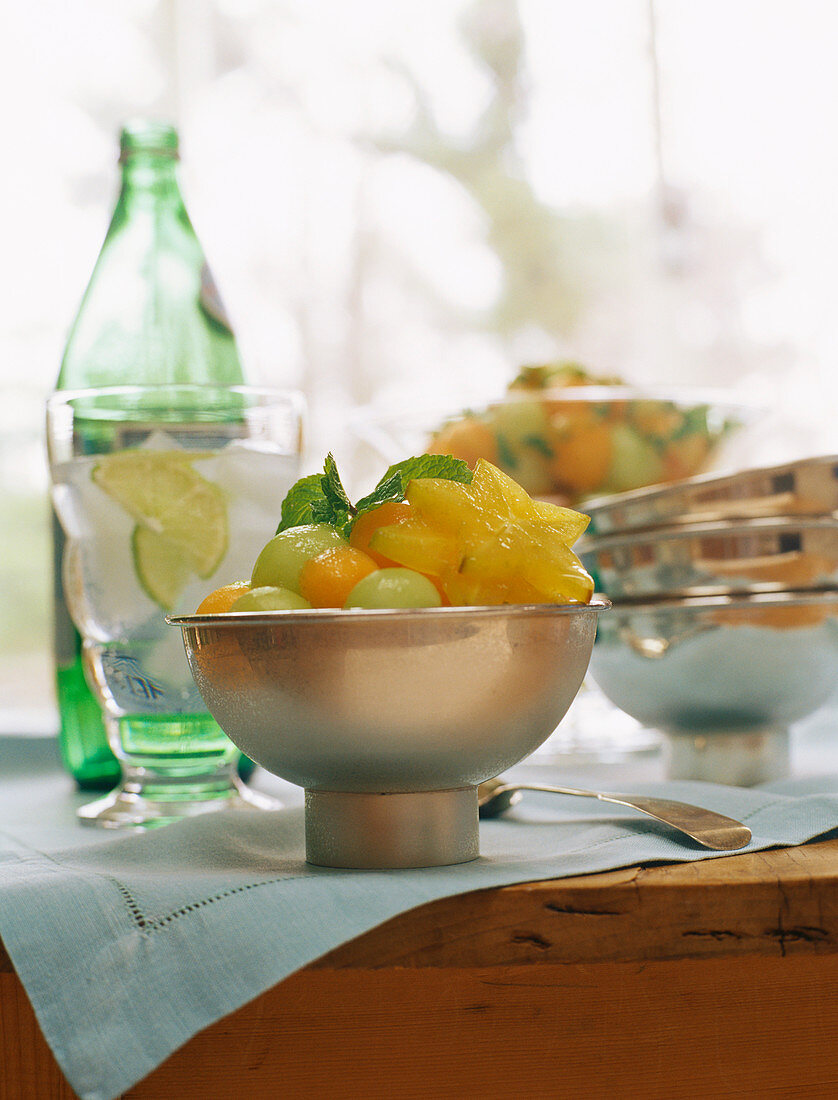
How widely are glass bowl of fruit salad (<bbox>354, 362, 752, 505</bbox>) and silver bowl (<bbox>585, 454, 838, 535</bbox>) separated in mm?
168

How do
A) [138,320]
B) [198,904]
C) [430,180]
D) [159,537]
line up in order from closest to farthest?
[198,904], [159,537], [138,320], [430,180]

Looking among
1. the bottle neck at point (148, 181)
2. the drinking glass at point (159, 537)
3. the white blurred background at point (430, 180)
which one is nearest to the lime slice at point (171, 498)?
the drinking glass at point (159, 537)

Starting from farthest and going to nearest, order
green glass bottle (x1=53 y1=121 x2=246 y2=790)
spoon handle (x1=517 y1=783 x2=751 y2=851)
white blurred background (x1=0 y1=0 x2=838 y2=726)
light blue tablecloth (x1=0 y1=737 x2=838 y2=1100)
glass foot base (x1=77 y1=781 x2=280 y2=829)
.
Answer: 1. white blurred background (x1=0 y1=0 x2=838 y2=726)
2. green glass bottle (x1=53 y1=121 x2=246 y2=790)
3. glass foot base (x1=77 y1=781 x2=280 y2=829)
4. spoon handle (x1=517 y1=783 x2=751 y2=851)
5. light blue tablecloth (x1=0 y1=737 x2=838 y2=1100)

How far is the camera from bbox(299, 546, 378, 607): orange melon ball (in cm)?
41

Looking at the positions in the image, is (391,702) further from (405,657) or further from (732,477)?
(732,477)

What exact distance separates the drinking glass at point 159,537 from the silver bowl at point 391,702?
0.58 feet

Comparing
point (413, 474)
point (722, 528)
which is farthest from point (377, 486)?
point (722, 528)

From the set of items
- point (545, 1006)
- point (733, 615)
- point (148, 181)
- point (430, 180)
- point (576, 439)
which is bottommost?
point (545, 1006)

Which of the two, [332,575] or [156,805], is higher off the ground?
[332,575]

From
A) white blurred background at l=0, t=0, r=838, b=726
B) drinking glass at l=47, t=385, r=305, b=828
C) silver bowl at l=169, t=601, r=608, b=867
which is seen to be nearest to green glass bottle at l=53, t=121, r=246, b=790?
drinking glass at l=47, t=385, r=305, b=828

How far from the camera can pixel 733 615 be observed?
2.02 feet

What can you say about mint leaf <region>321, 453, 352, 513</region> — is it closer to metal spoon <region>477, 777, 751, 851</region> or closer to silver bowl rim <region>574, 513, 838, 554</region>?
metal spoon <region>477, 777, 751, 851</region>

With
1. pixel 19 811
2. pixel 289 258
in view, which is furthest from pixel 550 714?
pixel 289 258

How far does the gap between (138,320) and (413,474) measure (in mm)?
348
